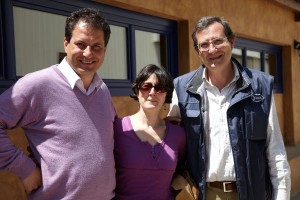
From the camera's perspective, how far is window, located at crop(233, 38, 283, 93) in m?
7.39

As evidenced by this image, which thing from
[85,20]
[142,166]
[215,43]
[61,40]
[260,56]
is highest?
[260,56]

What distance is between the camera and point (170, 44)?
17.6 ft

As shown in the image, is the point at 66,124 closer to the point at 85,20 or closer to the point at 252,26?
the point at 85,20

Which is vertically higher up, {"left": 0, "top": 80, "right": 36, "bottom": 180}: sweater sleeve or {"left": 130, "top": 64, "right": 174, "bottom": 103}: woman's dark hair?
{"left": 130, "top": 64, "right": 174, "bottom": 103}: woman's dark hair

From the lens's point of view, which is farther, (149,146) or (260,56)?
(260,56)

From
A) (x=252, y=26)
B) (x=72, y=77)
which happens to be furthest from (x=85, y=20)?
(x=252, y=26)

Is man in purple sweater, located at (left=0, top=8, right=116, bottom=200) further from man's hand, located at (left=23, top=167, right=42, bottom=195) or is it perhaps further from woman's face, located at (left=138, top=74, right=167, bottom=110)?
woman's face, located at (left=138, top=74, right=167, bottom=110)

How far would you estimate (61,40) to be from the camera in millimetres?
3824

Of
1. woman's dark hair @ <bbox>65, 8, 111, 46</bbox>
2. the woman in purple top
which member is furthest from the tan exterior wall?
woman's dark hair @ <bbox>65, 8, 111, 46</bbox>

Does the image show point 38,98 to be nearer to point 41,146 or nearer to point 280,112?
point 41,146

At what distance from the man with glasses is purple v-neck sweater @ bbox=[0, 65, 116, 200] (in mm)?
671

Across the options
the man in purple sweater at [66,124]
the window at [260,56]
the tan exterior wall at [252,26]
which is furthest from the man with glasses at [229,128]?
the window at [260,56]

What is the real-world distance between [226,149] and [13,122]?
1249 millimetres

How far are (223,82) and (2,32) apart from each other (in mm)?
1772
